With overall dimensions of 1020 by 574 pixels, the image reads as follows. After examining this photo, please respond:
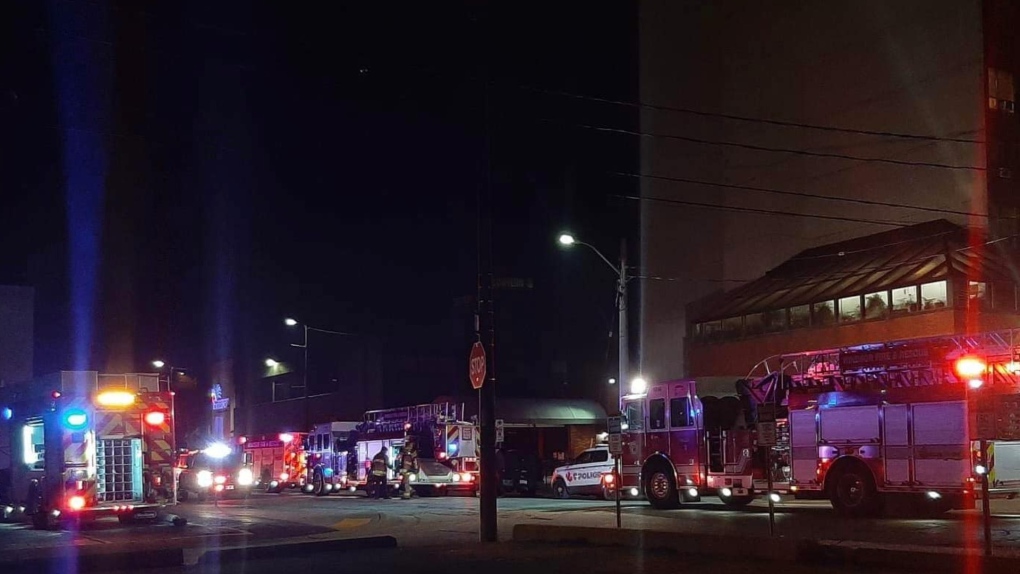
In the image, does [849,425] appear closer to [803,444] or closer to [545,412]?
[803,444]

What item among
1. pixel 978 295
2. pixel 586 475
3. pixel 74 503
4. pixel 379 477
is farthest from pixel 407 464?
pixel 978 295

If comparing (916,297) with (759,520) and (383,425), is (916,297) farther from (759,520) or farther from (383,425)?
(383,425)

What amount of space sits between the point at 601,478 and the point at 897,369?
10.8 m

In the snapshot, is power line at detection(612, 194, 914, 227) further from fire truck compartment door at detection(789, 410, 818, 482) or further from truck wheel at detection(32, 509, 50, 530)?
truck wheel at detection(32, 509, 50, 530)

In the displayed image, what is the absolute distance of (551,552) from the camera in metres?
14.7

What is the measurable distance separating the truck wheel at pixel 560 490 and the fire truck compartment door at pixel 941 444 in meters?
12.9

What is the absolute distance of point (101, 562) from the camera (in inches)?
550

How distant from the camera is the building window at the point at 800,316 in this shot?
33562mm

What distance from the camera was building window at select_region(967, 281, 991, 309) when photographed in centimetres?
2894

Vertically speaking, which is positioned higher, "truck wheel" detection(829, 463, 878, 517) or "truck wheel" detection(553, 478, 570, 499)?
"truck wheel" detection(829, 463, 878, 517)

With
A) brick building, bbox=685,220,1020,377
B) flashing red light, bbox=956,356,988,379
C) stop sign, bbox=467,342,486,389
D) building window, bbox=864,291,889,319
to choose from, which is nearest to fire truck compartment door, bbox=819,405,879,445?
flashing red light, bbox=956,356,988,379

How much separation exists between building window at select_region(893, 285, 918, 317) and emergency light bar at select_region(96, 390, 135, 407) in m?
21.0

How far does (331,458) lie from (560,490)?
401 inches

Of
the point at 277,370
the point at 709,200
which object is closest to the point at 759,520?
the point at 709,200
